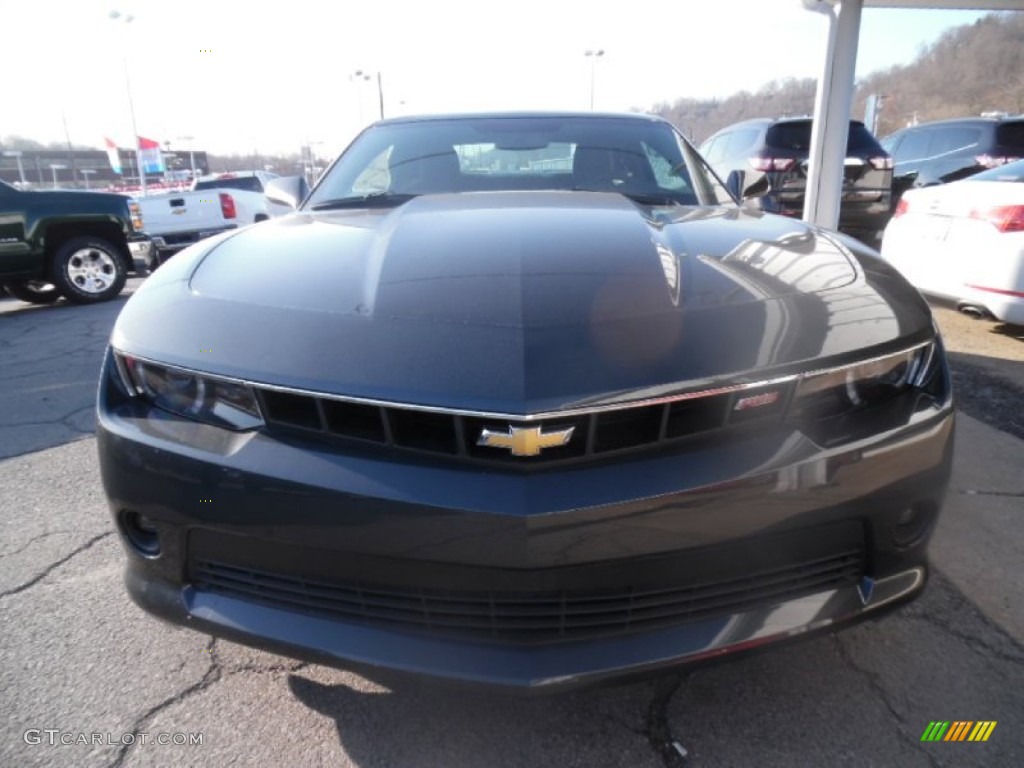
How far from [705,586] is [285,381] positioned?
0.92m

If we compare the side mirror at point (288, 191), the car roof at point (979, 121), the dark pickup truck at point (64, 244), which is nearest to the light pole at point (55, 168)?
the dark pickup truck at point (64, 244)

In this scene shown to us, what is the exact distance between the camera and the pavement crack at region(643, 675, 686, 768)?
1.48 metres

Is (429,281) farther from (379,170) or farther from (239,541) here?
(379,170)

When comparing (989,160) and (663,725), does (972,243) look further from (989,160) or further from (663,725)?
(989,160)

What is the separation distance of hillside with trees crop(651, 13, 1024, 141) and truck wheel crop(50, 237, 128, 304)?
31.4 meters

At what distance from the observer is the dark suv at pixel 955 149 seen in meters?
8.28

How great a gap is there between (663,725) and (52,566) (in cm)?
203

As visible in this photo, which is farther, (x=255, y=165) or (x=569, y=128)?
Result: (x=255, y=165)

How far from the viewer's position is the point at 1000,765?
1.44 metres

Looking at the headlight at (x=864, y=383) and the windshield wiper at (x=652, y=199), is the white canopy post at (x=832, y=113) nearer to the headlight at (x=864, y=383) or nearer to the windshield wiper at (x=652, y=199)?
the windshield wiper at (x=652, y=199)

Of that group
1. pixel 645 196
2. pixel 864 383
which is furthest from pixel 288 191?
pixel 864 383

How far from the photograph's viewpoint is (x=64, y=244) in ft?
24.6

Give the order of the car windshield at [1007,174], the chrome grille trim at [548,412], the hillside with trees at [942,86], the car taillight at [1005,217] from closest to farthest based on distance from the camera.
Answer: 1. the chrome grille trim at [548,412]
2. the car taillight at [1005,217]
3. the car windshield at [1007,174]
4. the hillside with trees at [942,86]

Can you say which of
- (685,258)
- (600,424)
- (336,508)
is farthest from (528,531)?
(685,258)
